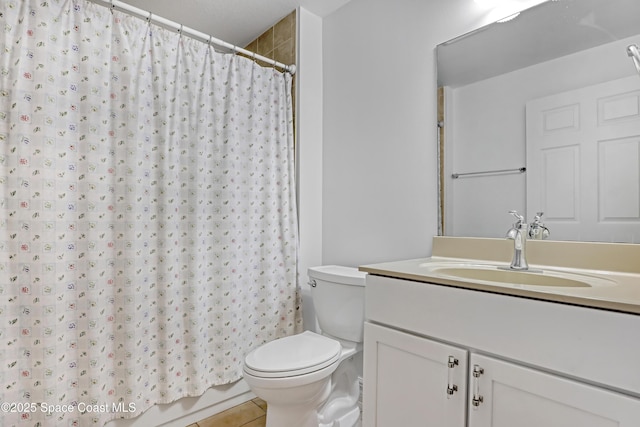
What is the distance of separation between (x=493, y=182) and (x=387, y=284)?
707 mm

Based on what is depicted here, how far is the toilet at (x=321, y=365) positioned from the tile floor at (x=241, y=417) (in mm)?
400

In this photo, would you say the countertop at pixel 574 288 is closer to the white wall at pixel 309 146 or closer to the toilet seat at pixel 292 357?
the toilet seat at pixel 292 357

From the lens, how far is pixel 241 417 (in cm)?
180

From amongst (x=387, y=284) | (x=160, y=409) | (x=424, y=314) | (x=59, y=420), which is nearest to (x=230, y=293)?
(x=160, y=409)

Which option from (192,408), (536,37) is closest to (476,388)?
(536,37)

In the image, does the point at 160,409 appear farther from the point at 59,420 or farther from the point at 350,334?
the point at 350,334

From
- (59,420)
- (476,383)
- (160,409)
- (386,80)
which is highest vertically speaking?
(386,80)

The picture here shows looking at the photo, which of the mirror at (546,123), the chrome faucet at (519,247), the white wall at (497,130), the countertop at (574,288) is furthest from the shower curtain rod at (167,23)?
the chrome faucet at (519,247)

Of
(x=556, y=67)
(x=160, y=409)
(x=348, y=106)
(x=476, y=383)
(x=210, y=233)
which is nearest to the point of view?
(x=476, y=383)

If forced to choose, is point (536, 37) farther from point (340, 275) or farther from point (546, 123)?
point (340, 275)

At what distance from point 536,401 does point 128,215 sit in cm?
164

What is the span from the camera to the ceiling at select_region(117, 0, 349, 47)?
6.60 feet

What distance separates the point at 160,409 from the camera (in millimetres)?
1625

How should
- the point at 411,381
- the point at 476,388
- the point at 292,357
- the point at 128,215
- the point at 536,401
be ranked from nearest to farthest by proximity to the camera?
the point at 536,401 → the point at 476,388 → the point at 411,381 → the point at 292,357 → the point at 128,215
